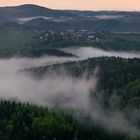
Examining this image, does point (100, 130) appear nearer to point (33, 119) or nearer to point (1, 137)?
point (33, 119)

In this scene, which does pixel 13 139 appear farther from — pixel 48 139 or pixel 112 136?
pixel 112 136

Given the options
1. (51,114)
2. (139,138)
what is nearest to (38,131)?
(51,114)

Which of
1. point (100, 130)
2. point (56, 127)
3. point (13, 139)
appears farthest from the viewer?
point (100, 130)

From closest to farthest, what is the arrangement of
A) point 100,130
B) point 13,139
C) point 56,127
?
point 13,139 → point 56,127 → point 100,130

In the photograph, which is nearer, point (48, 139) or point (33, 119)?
point (48, 139)

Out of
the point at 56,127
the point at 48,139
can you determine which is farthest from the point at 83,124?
the point at 48,139

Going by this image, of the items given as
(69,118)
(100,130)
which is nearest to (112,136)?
(100,130)

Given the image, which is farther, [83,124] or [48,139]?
[83,124]

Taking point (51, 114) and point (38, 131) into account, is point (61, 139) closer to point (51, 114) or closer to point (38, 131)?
point (38, 131)
